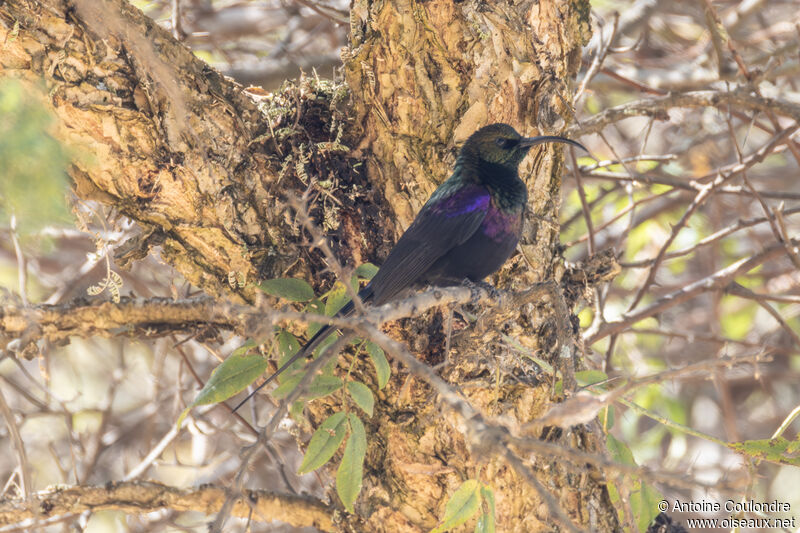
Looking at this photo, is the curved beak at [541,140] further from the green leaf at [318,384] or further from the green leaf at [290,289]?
the green leaf at [318,384]

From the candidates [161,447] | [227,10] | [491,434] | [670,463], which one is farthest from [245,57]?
[491,434]

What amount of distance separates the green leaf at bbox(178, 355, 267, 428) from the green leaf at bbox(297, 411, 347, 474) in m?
0.26

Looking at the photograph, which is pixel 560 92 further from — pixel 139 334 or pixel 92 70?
pixel 139 334

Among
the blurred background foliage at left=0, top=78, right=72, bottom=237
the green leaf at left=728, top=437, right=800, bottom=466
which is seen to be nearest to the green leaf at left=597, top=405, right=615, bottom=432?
the green leaf at left=728, top=437, right=800, bottom=466

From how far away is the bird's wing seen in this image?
2535mm

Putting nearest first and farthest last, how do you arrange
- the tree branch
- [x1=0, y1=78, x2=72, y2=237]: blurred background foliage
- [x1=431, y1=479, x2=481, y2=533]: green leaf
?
1. [x1=0, y1=78, x2=72, y2=237]: blurred background foliage
2. [x1=431, y1=479, x2=481, y2=533]: green leaf
3. the tree branch

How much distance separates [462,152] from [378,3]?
56 cm

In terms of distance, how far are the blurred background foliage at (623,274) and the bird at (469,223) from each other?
2.59 ft

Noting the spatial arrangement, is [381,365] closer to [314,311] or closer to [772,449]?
[314,311]

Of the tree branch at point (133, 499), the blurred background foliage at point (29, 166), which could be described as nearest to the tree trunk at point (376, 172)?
the tree branch at point (133, 499)

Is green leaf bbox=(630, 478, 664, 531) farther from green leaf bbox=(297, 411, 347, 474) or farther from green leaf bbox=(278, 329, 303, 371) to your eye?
green leaf bbox=(278, 329, 303, 371)

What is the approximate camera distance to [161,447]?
3.62 metres

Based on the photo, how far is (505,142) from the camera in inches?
111

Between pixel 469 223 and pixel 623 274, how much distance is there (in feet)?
8.25
